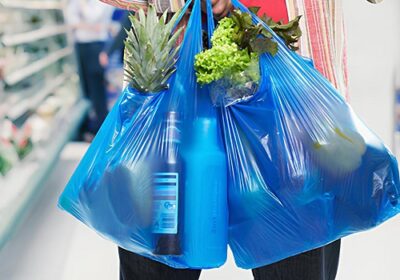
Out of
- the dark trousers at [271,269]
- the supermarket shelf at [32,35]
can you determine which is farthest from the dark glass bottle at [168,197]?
the supermarket shelf at [32,35]

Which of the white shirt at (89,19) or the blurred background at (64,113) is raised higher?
the white shirt at (89,19)

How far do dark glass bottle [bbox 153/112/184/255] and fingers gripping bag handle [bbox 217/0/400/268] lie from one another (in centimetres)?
10

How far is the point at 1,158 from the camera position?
2941 millimetres

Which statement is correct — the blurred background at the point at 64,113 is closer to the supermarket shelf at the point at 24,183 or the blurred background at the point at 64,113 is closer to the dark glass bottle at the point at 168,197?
the supermarket shelf at the point at 24,183

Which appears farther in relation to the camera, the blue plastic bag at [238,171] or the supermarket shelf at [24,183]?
the supermarket shelf at [24,183]

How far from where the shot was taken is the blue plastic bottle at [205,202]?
1.08m

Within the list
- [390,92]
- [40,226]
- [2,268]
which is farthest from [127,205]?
[390,92]

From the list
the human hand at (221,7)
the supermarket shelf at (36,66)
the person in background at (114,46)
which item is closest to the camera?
the human hand at (221,7)

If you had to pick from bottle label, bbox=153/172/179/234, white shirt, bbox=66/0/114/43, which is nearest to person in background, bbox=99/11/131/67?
white shirt, bbox=66/0/114/43

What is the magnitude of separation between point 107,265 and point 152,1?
1832 mm

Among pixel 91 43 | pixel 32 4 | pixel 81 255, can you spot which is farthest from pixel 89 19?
pixel 81 255

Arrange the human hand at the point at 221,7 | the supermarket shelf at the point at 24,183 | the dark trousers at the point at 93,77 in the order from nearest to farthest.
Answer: the human hand at the point at 221,7, the supermarket shelf at the point at 24,183, the dark trousers at the point at 93,77

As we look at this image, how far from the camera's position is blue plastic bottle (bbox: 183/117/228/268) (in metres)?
1.08

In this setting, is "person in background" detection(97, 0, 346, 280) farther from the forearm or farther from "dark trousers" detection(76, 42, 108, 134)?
"dark trousers" detection(76, 42, 108, 134)
